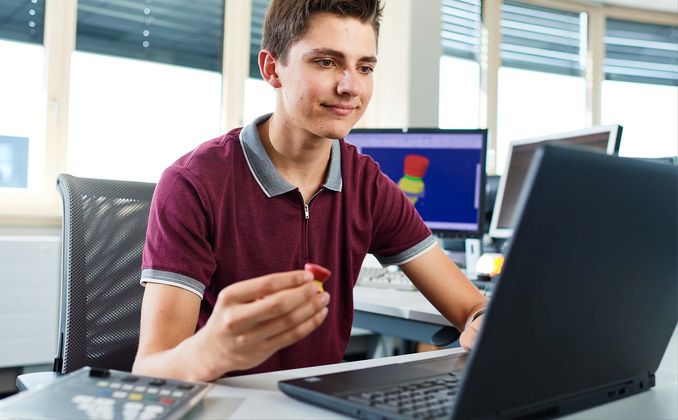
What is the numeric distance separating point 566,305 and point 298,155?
719 millimetres

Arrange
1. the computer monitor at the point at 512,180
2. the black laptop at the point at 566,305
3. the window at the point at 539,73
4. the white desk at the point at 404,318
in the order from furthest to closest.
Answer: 1. the window at the point at 539,73
2. the computer monitor at the point at 512,180
3. the white desk at the point at 404,318
4. the black laptop at the point at 566,305

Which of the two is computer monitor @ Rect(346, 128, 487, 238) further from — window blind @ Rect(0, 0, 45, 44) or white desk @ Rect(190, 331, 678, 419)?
window blind @ Rect(0, 0, 45, 44)

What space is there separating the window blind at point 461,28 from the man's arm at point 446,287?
148 inches

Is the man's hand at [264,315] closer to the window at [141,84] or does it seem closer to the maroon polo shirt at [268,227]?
the maroon polo shirt at [268,227]

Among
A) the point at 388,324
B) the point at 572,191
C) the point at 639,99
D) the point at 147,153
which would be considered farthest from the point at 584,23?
the point at 572,191

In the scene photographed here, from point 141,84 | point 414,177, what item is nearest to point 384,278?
point 414,177

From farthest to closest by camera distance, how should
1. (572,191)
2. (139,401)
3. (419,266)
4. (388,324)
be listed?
(388,324), (419,266), (139,401), (572,191)

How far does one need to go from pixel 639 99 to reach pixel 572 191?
5999 millimetres

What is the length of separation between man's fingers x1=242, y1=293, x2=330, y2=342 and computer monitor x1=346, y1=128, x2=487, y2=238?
1597mm

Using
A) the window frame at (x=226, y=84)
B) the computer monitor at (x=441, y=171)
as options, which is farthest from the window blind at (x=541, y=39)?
the computer monitor at (x=441, y=171)

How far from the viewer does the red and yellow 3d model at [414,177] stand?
2.25 m

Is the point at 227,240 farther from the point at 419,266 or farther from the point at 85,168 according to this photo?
the point at 85,168

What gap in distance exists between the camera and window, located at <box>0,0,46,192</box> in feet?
10.1

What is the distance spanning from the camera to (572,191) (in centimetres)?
55
